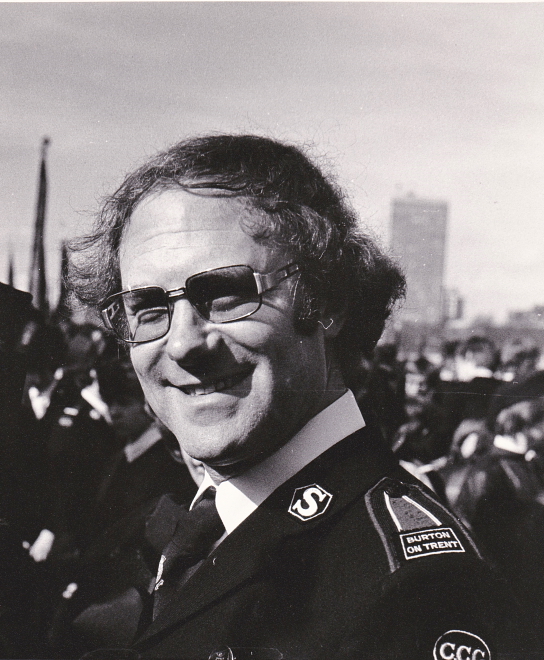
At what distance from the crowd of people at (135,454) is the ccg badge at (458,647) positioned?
2.11ft

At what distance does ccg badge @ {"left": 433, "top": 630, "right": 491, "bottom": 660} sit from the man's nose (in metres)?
0.82

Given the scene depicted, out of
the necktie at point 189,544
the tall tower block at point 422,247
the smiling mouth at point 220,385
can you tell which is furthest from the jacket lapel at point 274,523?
the tall tower block at point 422,247

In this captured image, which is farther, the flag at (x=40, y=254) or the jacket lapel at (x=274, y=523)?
the flag at (x=40, y=254)

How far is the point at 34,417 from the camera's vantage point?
2211 millimetres

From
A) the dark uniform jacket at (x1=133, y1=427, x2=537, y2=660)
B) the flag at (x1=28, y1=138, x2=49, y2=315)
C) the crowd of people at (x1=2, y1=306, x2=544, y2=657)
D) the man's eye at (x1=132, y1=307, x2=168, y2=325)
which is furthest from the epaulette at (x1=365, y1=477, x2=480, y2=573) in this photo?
the flag at (x1=28, y1=138, x2=49, y2=315)

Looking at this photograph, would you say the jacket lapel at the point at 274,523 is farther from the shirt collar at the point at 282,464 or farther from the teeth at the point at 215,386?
the teeth at the point at 215,386

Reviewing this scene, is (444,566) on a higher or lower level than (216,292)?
lower

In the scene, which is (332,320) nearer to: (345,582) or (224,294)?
(224,294)

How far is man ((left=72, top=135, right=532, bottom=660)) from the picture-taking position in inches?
52.6

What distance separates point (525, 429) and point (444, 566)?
0.87 meters

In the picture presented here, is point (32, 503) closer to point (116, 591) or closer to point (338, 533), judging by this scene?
point (116, 591)

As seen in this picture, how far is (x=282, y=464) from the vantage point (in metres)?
1.59

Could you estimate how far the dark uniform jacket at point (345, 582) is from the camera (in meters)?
1.30

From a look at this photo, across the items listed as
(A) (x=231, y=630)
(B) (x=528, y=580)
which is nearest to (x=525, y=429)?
(B) (x=528, y=580)
